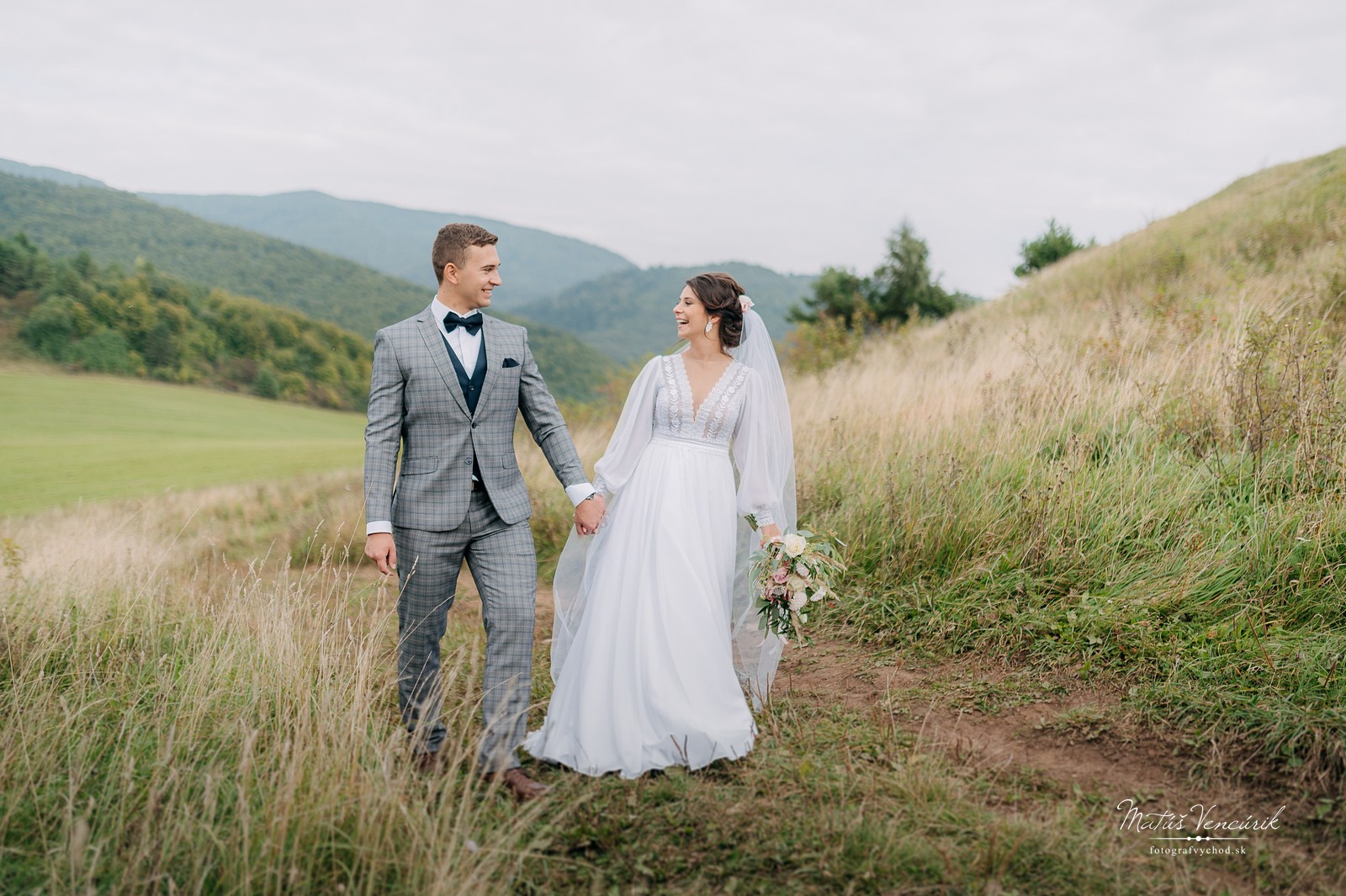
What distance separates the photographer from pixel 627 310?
16288 centimetres

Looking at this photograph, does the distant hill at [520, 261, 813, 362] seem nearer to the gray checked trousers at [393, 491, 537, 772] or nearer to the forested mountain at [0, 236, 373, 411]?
the forested mountain at [0, 236, 373, 411]

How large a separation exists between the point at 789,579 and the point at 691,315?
1353 millimetres

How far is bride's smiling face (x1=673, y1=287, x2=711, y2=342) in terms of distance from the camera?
405 cm

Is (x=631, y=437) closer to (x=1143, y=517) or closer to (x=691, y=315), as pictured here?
(x=691, y=315)

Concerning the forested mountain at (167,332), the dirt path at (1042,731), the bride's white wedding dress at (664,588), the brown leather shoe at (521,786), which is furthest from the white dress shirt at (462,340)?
the forested mountain at (167,332)

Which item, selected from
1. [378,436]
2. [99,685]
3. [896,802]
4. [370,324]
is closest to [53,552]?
[99,685]

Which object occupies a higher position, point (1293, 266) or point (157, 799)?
point (1293, 266)

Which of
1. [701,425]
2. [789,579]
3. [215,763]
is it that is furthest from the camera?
[701,425]

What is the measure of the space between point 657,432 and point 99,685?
2.73m

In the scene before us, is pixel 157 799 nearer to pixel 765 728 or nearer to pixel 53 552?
pixel 765 728

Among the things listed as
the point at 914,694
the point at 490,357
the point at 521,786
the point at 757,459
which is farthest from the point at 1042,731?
the point at 490,357

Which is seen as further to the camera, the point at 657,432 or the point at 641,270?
the point at 641,270

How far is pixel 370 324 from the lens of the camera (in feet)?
253
